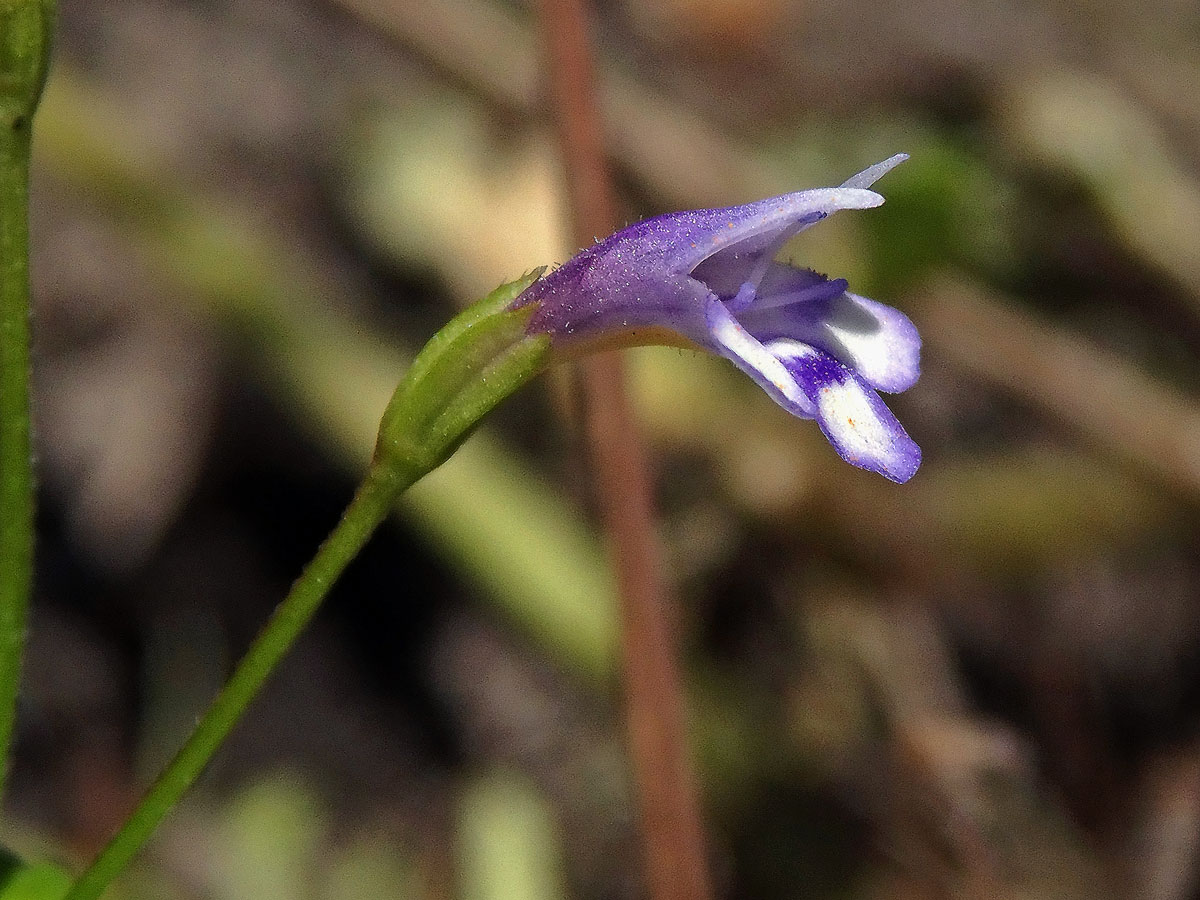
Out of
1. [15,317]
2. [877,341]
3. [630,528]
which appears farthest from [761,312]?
[630,528]

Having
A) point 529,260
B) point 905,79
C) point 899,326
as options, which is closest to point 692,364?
point 529,260

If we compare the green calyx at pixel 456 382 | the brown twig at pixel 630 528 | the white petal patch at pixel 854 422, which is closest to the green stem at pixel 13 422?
the green calyx at pixel 456 382

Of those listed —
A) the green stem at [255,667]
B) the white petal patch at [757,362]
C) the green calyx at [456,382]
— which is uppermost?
the white petal patch at [757,362]

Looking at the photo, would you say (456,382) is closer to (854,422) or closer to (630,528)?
(854,422)

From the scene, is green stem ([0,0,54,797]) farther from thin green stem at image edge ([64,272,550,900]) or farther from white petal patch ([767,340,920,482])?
white petal patch ([767,340,920,482])

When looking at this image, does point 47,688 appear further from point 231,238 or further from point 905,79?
point 905,79

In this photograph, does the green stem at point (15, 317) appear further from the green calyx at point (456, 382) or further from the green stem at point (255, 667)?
the green calyx at point (456, 382)

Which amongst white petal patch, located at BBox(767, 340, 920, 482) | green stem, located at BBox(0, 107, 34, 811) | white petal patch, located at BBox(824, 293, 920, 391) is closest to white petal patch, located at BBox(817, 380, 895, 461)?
white petal patch, located at BBox(767, 340, 920, 482)
